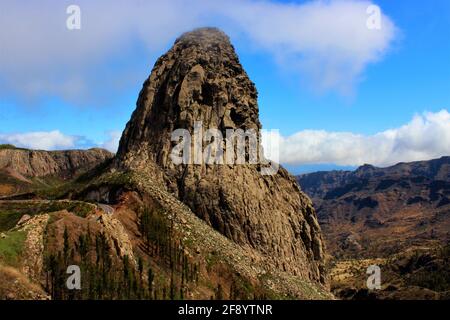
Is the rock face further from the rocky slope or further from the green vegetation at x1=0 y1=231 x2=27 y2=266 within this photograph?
the green vegetation at x1=0 y1=231 x2=27 y2=266

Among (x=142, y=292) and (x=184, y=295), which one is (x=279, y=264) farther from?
(x=142, y=292)

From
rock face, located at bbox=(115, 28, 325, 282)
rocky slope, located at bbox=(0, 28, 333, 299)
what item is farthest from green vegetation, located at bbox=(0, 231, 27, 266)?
rock face, located at bbox=(115, 28, 325, 282)

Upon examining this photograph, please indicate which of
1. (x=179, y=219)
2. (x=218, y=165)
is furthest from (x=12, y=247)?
(x=218, y=165)

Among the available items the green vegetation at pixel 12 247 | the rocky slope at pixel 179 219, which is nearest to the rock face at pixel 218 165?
the rocky slope at pixel 179 219

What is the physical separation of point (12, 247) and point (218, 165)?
163 feet

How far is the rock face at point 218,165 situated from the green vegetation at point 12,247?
41471 millimetres

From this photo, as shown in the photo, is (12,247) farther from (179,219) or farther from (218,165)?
(218,165)

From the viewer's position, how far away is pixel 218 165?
106 meters

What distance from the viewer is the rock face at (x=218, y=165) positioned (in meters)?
103

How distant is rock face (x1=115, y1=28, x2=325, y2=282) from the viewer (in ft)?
338

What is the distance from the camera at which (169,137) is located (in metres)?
109

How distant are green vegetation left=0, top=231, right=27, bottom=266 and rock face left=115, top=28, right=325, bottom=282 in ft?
136

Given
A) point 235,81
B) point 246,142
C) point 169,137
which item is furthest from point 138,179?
point 235,81
